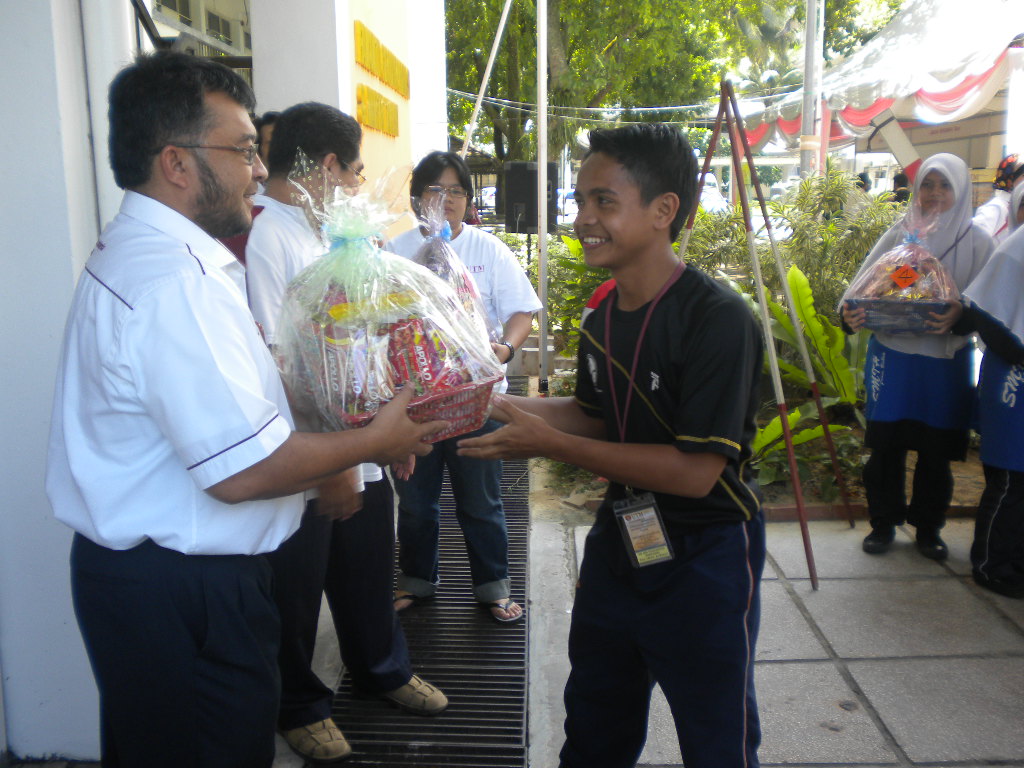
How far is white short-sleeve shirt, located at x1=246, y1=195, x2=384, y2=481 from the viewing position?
2469mm

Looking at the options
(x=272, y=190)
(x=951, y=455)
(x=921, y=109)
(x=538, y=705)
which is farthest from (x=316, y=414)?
(x=921, y=109)

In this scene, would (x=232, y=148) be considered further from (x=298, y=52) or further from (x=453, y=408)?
(x=298, y=52)

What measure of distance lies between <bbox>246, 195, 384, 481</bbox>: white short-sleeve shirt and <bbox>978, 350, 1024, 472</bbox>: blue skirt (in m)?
3.00

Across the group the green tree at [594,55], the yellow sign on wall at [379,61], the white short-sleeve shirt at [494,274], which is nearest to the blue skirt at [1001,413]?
the white short-sleeve shirt at [494,274]

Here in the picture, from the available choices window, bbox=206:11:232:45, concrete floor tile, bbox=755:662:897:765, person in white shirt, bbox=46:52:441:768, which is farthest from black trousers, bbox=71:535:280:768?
window, bbox=206:11:232:45

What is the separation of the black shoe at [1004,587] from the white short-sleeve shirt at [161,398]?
11.6 ft

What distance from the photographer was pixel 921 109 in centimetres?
959

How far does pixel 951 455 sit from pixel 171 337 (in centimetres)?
390

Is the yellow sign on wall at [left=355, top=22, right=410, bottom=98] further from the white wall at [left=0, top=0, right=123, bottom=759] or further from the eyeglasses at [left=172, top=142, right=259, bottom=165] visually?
the eyeglasses at [left=172, top=142, right=259, bottom=165]

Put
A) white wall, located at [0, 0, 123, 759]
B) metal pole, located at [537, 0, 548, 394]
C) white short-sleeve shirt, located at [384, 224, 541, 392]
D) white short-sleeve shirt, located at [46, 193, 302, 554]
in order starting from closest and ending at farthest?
1. white short-sleeve shirt, located at [46, 193, 302, 554]
2. white wall, located at [0, 0, 123, 759]
3. white short-sleeve shirt, located at [384, 224, 541, 392]
4. metal pole, located at [537, 0, 548, 394]

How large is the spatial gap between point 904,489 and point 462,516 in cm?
235

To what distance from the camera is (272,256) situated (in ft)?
8.16

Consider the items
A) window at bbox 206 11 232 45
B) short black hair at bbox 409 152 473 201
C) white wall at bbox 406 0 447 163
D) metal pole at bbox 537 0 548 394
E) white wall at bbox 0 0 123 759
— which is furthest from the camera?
white wall at bbox 406 0 447 163

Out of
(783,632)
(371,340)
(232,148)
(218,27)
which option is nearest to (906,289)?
(783,632)
